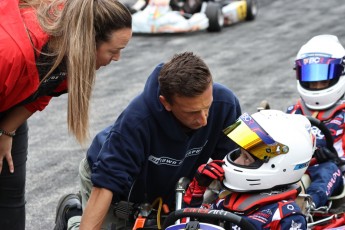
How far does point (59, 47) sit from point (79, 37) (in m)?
0.12

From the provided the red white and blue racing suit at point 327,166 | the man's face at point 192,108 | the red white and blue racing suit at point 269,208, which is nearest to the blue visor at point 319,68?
the red white and blue racing suit at point 327,166

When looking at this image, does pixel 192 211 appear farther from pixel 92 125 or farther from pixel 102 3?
pixel 92 125

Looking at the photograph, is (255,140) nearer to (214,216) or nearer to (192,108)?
(192,108)

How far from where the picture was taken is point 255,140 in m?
3.65

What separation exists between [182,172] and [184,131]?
31 cm

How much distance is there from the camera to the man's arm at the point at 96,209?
12.1ft

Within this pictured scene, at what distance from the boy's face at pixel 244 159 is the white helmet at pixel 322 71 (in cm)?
159

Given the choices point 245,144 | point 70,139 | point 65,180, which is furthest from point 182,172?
point 70,139

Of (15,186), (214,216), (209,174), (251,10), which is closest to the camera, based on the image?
(214,216)

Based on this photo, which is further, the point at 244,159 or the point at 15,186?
the point at 15,186

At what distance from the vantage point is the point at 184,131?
3896mm

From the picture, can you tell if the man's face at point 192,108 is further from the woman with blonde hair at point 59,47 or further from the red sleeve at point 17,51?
the red sleeve at point 17,51

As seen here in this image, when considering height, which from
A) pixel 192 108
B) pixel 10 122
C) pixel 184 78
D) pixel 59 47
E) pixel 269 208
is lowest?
pixel 269 208

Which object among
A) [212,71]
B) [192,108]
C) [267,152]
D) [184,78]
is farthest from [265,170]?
[212,71]
